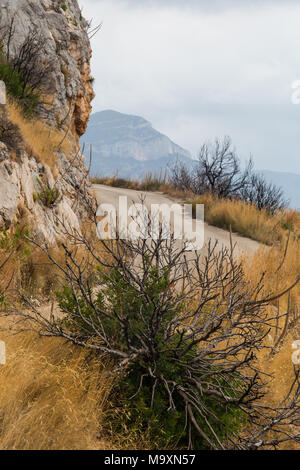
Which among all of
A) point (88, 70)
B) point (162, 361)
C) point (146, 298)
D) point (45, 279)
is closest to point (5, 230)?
point (45, 279)

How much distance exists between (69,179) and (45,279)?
342 cm

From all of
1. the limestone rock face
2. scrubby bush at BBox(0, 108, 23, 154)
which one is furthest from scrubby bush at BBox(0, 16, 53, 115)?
scrubby bush at BBox(0, 108, 23, 154)

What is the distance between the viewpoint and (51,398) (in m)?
2.74

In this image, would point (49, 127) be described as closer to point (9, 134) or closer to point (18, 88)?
point (18, 88)

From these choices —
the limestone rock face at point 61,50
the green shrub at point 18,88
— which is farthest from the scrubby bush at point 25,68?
the limestone rock face at point 61,50

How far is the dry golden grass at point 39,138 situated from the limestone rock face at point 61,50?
0.67 metres

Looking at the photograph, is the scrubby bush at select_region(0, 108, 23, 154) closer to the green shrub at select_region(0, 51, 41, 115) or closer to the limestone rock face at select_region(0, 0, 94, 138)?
the green shrub at select_region(0, 51, 41, 115)

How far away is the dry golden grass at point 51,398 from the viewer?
7.68 feet

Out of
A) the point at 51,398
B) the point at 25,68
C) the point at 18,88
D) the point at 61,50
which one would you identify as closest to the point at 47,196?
the point at 18,88

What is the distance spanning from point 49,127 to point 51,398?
295 inches

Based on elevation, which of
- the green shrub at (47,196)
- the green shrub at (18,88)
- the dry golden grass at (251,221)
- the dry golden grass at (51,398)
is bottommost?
the dry golden grass at (51,398)

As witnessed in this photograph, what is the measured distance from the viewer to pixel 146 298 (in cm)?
302

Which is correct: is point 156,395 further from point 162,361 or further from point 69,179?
point 69,179

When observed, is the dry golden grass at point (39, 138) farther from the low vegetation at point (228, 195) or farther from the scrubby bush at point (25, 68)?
the low vegetation at point (228, 195)
